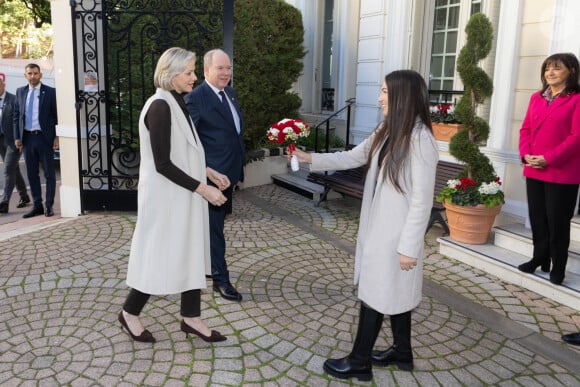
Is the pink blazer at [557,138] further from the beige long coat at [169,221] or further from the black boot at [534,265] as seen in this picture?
the beige long coat at [169,221]

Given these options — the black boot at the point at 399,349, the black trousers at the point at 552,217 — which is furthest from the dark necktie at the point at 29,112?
the black trousers at the point at 552,217

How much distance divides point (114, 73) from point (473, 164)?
531cm

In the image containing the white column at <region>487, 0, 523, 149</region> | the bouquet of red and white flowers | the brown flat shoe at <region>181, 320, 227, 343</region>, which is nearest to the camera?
the brown flat shoe at <region>181, 320, 227, 343</region>

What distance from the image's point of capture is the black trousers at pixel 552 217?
161 inches

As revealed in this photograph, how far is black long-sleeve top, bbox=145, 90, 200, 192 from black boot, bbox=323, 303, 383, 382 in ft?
4.35

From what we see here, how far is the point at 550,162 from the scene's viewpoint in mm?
4055

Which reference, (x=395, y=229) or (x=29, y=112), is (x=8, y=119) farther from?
(x=395, y=229)

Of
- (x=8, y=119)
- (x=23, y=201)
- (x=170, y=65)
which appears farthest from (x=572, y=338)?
(x=8, y=119)

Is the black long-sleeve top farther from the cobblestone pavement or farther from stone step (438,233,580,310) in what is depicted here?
stone step (438,233,580,310)

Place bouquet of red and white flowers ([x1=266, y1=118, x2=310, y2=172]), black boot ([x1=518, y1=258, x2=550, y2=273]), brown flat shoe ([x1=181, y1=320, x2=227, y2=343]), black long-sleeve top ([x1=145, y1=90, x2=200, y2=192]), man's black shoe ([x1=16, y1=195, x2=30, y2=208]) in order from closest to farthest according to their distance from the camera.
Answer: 1. black long-sleeve top ([x1=145, y1=90, x2=200, y2=192])
2. brown flat shoe ([x1=181, y1=320, x2=227, y2=343])
3. bouquet of red and white flowers ([x1=266, y1=118, x2=310, y2=172])
4. black boot ([x1=518, y1=258, x2=550, y2=273])
5. man's black shoe ([x1=16, y1=195, x2=30, y2=208])

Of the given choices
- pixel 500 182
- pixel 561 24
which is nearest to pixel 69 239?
pixel 500 182

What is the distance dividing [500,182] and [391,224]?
133 inches

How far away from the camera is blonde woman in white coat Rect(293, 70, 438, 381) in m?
2.61

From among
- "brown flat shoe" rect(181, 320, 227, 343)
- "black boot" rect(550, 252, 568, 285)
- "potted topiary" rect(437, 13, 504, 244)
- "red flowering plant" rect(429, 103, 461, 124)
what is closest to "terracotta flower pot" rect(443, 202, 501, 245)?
"potted topiary" rect(437, 13, 504, 244)
